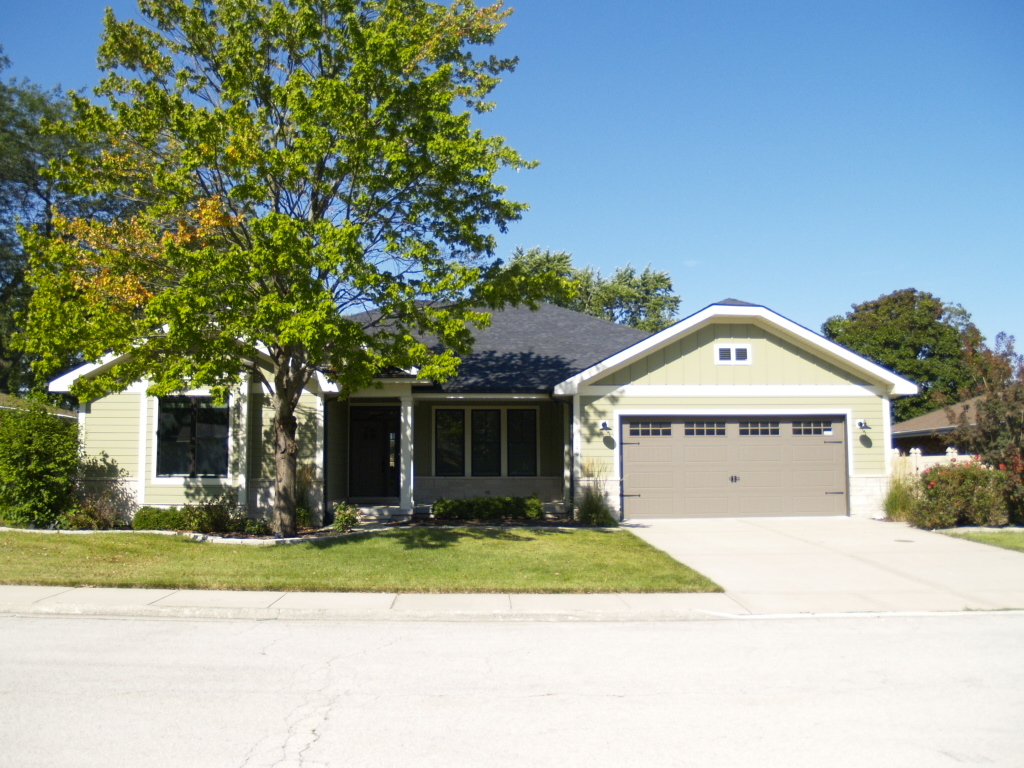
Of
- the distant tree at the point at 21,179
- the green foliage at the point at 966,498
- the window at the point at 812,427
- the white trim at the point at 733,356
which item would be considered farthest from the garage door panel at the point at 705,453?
the distant tree at the point at 21,179

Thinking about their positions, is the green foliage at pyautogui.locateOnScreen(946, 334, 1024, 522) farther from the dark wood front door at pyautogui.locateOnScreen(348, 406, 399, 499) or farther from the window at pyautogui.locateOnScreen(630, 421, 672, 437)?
the dark wood front door at pyautogui.locateOnScreen(348, 406, 399, 499)

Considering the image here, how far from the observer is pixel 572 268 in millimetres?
44781

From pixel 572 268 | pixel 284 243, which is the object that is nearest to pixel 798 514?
pixel 284 243

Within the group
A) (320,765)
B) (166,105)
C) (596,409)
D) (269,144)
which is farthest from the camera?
(596,409)

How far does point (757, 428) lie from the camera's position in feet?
58.1

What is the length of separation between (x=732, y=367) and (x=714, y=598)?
29.2 ft

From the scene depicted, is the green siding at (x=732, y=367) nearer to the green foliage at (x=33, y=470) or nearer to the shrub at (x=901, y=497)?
the shrub at (x=901, y=497)

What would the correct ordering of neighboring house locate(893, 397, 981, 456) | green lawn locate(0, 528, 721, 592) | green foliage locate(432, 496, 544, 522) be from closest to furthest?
green lawn locate(0, 528, 721, 592) → green foliage locate(432, 496, 544, 522) → neighboring house locate(893, 397, 981, 456)

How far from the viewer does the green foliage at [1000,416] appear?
15430 millimetres

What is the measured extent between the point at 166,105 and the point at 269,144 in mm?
2035

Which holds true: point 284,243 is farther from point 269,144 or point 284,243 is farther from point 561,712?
point 561,712

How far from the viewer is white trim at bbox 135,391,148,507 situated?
15734 millimetres

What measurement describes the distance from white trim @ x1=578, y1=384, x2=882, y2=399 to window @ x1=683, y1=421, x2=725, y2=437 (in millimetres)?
628

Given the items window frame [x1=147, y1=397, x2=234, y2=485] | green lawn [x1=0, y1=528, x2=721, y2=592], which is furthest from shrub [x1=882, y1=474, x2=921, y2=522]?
window frame [x1=147, y1=397, x2=234, y2=485]
